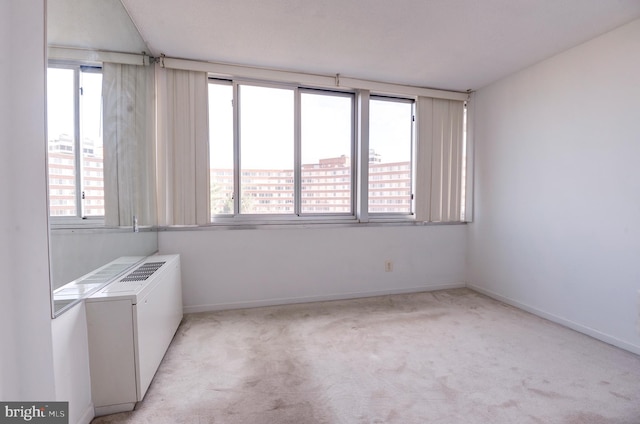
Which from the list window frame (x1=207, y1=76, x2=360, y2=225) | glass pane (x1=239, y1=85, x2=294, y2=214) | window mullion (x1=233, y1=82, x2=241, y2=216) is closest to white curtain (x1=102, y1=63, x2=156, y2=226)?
window frame (x1=207, y1=76, x2=360, y2=225)

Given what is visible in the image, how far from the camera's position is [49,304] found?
1.19m

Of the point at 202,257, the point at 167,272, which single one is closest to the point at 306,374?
the point at 167,272

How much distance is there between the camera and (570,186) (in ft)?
8.43

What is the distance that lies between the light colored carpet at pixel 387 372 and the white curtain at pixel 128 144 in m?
1.13

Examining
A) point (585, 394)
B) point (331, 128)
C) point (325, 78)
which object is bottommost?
point (585, 394)

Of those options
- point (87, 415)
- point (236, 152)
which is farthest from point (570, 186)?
point (87, 415)

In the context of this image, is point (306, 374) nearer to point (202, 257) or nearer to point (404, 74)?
point (202, 257)

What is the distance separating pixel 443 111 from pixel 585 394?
3022 mm

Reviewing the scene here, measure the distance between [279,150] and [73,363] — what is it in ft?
8.01

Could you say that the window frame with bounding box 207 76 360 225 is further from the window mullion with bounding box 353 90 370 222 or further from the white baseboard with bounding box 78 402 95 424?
the white baseboard with bounding box 78 402 95 424

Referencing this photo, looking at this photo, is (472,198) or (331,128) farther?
(472,198)

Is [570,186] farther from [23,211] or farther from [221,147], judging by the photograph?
[23,211]

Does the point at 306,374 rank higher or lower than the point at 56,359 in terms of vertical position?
lower

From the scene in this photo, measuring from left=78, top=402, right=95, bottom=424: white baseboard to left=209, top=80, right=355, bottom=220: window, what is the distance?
1.81 m
